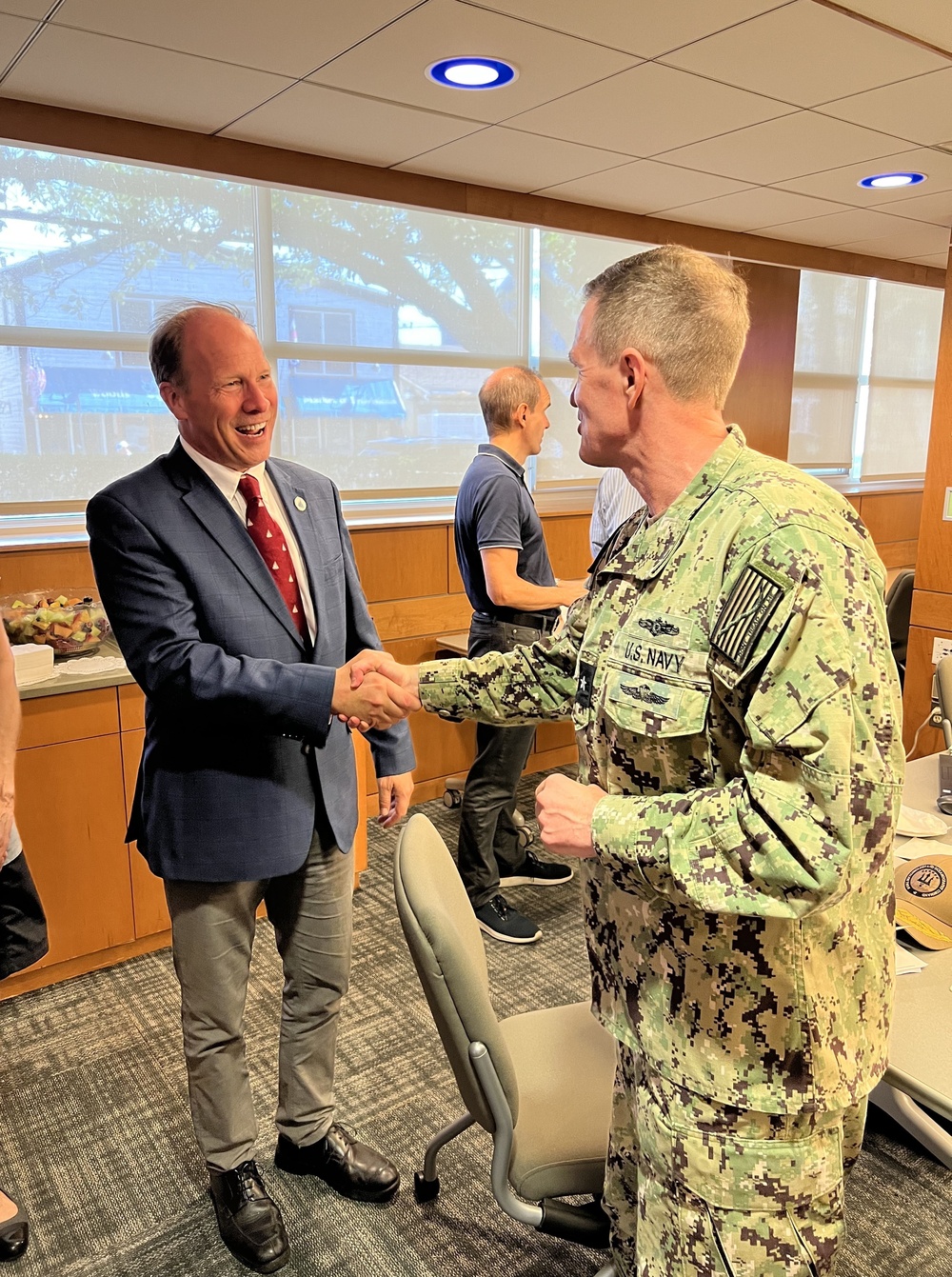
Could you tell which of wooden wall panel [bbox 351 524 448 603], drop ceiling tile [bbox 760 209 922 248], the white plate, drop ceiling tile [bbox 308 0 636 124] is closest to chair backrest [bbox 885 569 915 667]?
drop ceiling tile [bbox 760 209 922 248]

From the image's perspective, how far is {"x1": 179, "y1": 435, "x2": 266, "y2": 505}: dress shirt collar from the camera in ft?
5.67

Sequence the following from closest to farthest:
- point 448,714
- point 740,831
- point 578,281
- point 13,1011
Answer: point 740,831, point 448,714, point 13,1011, point 578,281

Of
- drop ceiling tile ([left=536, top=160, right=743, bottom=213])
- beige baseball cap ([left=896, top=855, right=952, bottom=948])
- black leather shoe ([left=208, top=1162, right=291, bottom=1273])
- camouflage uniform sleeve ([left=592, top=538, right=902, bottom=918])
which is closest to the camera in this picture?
camouflage uniform sleeve ([left=592, top=538, right=902, bottom=918])

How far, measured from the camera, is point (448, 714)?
1.64 m

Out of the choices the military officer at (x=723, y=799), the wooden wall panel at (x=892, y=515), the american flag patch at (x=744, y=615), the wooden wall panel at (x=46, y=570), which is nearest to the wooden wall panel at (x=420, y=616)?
the wooden wall panel at (x=46, y=570)

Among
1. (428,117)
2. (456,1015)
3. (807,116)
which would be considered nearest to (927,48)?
(807,116)

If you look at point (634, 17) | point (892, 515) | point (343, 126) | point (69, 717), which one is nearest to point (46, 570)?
point (69, 717)

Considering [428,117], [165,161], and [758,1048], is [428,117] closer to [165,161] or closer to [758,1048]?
[165,161]

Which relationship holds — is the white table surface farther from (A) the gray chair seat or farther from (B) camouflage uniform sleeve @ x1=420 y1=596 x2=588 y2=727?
(B) camouflage uniform sleeve @ x1=420 y1=596 x2=588 y2=727

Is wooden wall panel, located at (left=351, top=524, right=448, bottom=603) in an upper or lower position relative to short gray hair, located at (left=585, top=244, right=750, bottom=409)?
lower

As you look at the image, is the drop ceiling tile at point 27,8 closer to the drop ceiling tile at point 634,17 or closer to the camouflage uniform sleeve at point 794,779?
the drop ceiling tile at point 634,17

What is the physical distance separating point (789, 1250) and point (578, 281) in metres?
4.60

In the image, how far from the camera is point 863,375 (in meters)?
7.01

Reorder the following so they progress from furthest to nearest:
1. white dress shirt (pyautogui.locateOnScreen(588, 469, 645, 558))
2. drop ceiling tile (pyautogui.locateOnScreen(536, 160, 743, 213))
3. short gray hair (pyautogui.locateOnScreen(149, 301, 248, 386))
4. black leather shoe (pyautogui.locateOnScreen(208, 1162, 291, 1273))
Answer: drop ceiling tile (pyautogui.locateOnScreen(536, 160, 743, 213)) → white dress shirt (pyautogui.locateOnScreen(588, 469, 645, 558)) → black leather shoe (pyautogui.locateOnScreen(208, 1162, 291, 1273)) → short gray hair (pyautogui.locateOnScreen(149, 301, 248, 386))
